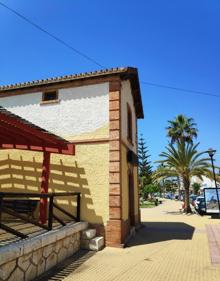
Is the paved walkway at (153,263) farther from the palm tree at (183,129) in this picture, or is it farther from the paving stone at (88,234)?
the palm tree at (183,129)

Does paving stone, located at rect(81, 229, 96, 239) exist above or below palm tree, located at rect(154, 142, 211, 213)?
below

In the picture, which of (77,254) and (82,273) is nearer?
(82,273)

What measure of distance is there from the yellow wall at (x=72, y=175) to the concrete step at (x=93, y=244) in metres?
0.75

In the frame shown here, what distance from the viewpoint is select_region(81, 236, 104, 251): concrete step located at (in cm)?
895

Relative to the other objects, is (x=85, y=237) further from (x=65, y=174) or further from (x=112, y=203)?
(x=65, y=174)

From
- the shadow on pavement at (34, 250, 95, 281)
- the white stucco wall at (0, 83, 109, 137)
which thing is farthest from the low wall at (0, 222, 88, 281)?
the white stucco wall at (0, 83, 109, 137)

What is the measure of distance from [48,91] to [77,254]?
21.0ft

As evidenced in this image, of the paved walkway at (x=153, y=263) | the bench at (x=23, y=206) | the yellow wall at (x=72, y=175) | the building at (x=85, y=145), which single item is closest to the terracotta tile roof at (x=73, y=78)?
the building at (x=85, y=145)

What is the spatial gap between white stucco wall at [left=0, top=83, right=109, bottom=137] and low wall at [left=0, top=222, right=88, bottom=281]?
388cm

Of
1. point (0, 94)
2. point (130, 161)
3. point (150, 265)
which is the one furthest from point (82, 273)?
point (0, 94)

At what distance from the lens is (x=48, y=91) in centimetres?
1159

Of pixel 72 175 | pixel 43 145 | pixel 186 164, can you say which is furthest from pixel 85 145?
pixel 186 164

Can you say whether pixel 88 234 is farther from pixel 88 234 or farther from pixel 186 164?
pixel 186 164

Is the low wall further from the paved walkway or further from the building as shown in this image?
the building
